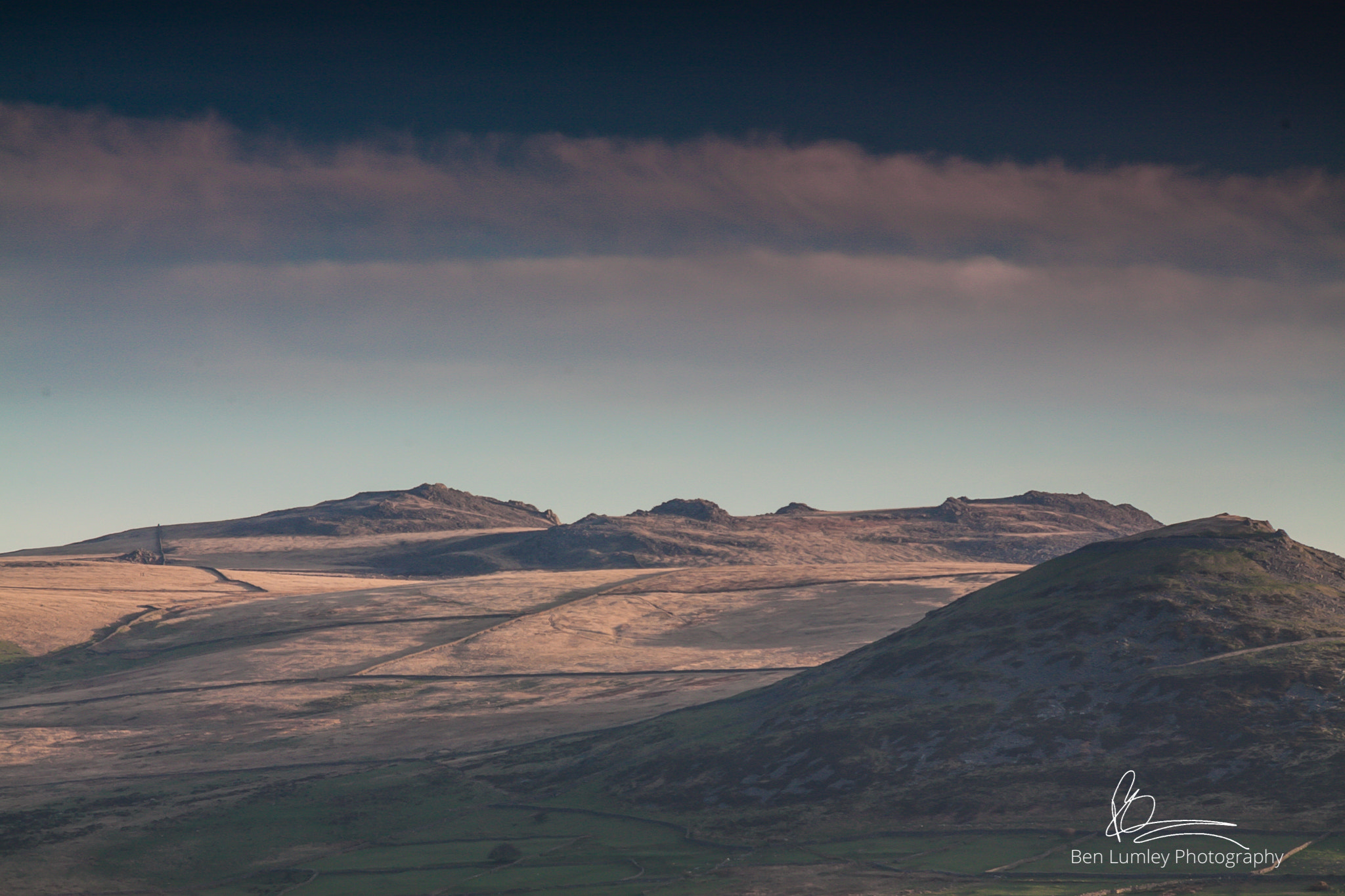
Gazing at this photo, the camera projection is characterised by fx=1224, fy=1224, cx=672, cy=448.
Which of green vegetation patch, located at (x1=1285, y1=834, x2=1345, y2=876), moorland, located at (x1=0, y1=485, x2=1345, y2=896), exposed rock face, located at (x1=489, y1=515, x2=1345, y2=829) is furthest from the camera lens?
exposed rock face, located at (x1=489, y1=515, x2=1345, y2=829)

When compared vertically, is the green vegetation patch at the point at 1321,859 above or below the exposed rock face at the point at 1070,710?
below

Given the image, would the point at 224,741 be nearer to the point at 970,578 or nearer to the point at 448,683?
the point at 448,683

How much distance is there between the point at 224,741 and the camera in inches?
2970

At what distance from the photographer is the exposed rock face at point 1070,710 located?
46781mm

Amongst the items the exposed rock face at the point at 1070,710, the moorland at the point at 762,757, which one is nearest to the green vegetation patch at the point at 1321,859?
the moorland at the point at 762,757

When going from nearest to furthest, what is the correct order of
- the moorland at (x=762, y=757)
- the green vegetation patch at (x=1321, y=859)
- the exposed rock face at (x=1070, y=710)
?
the green vegetation patch at (x=1321, y=859), the moorland at (x=762, y=757), the exposed rock face at (x=1070, y=710)

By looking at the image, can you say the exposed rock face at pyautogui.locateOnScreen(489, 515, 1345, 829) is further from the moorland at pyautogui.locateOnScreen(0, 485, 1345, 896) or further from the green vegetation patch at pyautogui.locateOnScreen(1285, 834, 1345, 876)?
the green vegetation patch at pyautogui.locateOnScreen(1285, 834, 1345, 876)

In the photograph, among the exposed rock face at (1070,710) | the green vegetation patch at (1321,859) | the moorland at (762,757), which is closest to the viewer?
the green vegetation patch at (1321,859)

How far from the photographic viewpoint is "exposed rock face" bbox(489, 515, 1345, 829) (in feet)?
153

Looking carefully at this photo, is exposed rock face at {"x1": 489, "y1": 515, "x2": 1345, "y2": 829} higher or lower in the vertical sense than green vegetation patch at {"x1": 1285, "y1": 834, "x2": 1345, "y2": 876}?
higher

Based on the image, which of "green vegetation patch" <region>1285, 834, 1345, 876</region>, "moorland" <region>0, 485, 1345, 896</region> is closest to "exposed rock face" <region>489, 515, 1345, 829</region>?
"moorland" <region>0, 485, 1345, 896</region>

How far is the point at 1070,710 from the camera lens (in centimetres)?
5294

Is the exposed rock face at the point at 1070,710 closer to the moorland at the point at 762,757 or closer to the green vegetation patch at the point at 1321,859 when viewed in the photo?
the moorland at the point at 762,757

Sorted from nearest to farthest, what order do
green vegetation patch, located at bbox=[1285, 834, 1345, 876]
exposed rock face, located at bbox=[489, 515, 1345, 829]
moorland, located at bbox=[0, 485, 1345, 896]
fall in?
green vegetation patch, located at bbox=[1285, 834, 1345, 876], moorland, located at bbox=[0, 485, 1345, 896], exposed rock face, located at bbox=[489, 515, 1345, 829]
